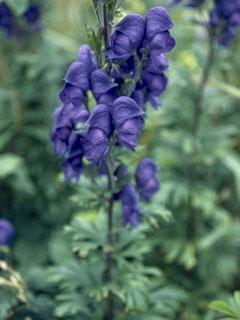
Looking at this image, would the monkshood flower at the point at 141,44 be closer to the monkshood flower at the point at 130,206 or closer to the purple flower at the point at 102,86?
the purple flower at the point at 102,86

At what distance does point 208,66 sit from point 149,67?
119cm

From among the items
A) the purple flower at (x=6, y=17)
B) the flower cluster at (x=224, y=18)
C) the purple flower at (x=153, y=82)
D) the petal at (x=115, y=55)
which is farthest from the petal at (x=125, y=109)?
the purple flower at (x=6, y=17)

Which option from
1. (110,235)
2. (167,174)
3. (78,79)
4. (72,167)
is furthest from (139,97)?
(167,174)

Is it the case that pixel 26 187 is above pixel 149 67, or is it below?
below

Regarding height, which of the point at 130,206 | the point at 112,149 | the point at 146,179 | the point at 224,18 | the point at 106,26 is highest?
the point at 224,18

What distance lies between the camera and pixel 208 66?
11.4 feet

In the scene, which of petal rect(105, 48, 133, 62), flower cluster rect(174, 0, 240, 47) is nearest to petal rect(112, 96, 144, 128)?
petal rect(105, 48, 133, 62)

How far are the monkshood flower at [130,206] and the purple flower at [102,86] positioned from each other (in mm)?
456

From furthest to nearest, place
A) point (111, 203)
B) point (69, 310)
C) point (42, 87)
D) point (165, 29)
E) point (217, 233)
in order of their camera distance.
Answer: point (42, 87), point (217, 233), point (69, 310), point (111, 203), point (165, 29)

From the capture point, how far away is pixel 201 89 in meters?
3.54

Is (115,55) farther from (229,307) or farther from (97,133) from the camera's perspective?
(229,307)

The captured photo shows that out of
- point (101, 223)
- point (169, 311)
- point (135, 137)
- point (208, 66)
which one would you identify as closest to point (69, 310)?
point (101, 223)

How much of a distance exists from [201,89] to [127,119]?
1414 millimetres

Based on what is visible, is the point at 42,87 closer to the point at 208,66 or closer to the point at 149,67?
the point at 208,66
